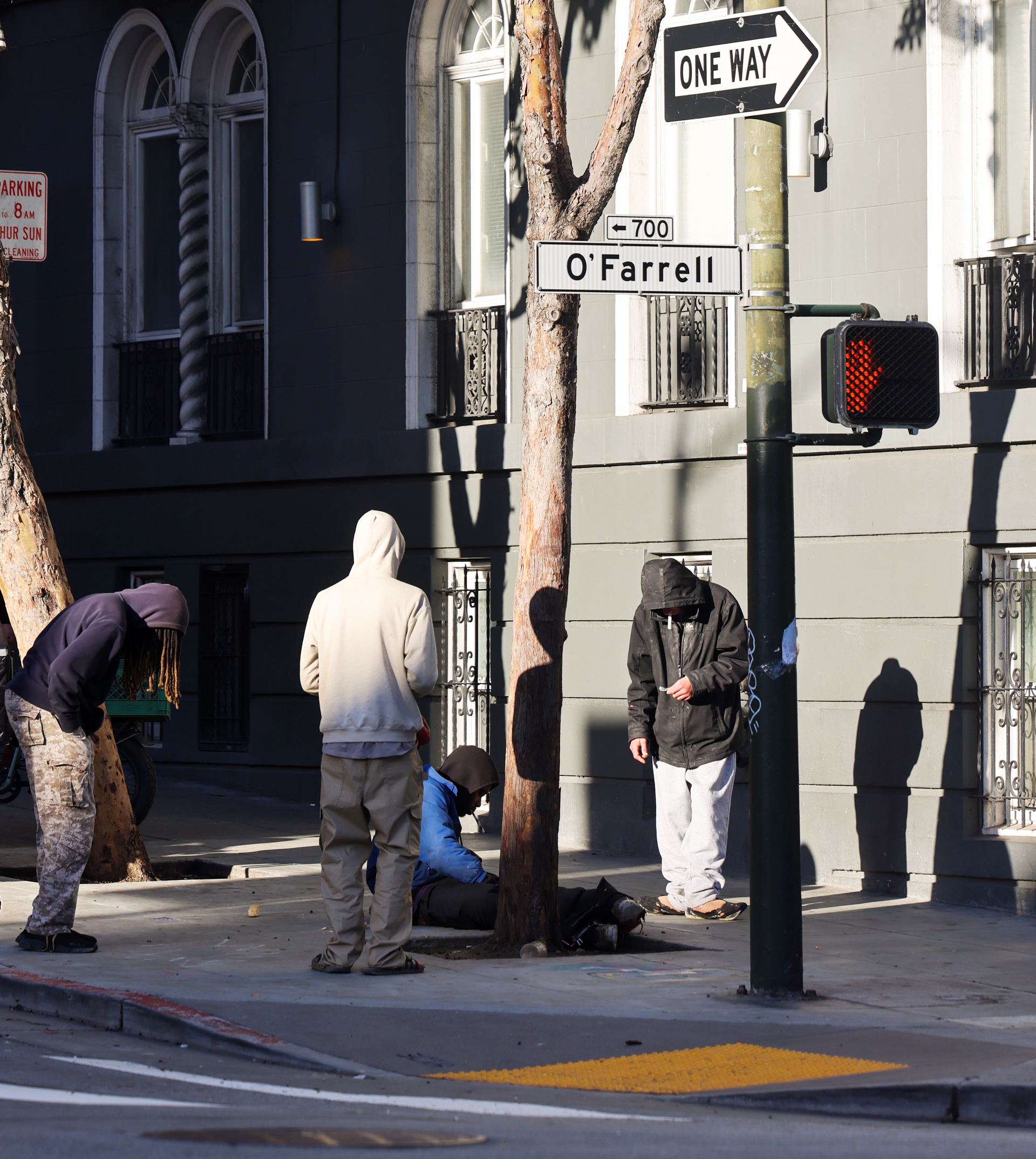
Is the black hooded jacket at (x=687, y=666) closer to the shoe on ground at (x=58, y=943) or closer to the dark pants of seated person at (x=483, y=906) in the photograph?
the dark pants of seated person at (x=483, y=906)

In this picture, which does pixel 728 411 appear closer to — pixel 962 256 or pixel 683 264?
pixel 962 256

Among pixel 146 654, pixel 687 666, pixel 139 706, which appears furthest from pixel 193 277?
pixel 146 654

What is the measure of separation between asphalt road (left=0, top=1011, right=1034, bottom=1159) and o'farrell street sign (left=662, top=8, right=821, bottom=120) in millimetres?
4123

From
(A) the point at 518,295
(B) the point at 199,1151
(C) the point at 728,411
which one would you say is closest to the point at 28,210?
(A) the point at 518,295

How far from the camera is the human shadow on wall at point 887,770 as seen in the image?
11562 millimetres

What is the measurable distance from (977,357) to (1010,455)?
33.2 inches

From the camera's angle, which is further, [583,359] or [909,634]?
[583,359]

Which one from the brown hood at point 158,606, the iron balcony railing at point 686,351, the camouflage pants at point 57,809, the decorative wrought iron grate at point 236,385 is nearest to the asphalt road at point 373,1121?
the camouflage pants at point 57,809

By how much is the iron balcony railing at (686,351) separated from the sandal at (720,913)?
4222mm

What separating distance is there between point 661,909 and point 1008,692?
272 centimetres

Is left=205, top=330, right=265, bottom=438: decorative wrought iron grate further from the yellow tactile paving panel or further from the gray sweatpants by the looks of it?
the yellow tactile paving panel

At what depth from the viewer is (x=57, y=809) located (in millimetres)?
8617

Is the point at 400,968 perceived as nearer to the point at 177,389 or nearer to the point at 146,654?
the point at 146,654

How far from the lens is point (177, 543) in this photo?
16312 millimetres
